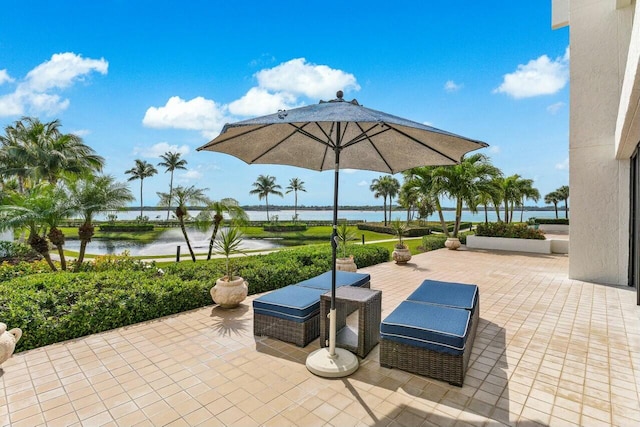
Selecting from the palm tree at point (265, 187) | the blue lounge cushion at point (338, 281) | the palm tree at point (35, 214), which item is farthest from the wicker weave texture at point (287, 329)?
the palm tree at point (265, 187)

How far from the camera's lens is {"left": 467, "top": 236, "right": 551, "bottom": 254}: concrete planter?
1278cm

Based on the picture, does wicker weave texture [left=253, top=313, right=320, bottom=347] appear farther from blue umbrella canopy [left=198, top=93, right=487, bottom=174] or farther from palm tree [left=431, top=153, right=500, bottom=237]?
palm tree [left=431, top=153, right=500, bottom=237]

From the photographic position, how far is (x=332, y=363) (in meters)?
3.29

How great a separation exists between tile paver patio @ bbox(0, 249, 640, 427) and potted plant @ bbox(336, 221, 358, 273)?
10.9ft

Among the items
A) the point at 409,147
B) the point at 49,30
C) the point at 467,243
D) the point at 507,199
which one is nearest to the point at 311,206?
the point at 507,199

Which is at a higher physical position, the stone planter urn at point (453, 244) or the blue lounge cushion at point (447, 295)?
the blue lounge cushion at point (447, 295)

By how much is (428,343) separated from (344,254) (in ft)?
18.0

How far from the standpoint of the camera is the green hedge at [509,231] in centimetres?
1338

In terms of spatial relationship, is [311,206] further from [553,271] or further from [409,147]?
[409,147]

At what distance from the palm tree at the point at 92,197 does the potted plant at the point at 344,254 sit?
255 inches

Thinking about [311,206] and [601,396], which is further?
[311,206]

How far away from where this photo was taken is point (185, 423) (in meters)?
2.49

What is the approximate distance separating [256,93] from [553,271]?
1103cm

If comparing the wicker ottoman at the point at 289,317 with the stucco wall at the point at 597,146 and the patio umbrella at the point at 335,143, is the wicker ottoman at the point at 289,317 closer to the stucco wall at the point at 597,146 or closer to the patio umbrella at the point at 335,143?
the patio umbrella at the point at 335,143
